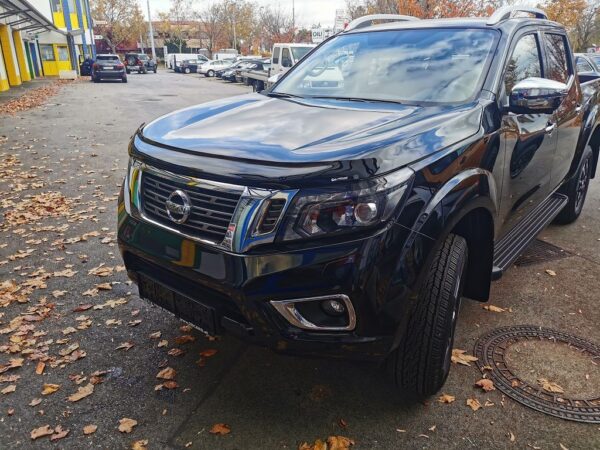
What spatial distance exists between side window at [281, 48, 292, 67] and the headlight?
58.9 feet

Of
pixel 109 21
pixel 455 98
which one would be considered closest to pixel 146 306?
pixel 455 98

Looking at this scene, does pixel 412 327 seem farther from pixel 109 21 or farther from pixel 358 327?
pixel 109 21

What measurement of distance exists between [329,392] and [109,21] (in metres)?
76.2

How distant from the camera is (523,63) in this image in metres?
3.34

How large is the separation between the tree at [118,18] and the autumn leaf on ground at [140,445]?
73.4 m

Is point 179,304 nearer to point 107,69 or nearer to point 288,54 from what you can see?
point 288,54

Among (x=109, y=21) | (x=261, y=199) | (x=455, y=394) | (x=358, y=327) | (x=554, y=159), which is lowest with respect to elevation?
(x=455, y=394)

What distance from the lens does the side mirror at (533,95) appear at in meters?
2.79

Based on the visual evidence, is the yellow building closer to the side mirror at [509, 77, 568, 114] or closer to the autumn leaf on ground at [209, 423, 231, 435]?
the side mirror at [509, 77, 568, 114]

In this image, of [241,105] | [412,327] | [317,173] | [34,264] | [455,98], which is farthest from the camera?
[34,264]

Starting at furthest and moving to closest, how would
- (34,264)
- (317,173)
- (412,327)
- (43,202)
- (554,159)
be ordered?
(43,202)
(34,264)
(554,159)
(412,327)
(317,173)

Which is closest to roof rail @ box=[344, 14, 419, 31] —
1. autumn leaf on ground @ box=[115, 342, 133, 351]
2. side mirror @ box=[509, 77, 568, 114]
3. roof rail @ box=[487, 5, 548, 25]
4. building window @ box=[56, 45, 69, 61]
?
roof rail @ box=[487, 5, 548, 25]

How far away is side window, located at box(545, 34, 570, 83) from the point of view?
3.84 meters

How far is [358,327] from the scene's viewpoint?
6.65 ft
